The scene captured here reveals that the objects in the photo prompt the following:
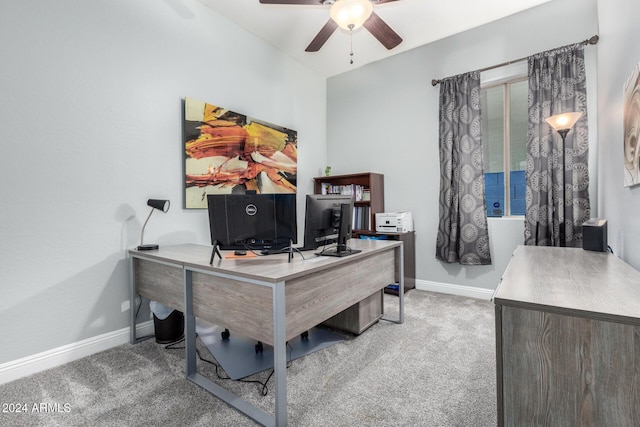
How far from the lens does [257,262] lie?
175 cm

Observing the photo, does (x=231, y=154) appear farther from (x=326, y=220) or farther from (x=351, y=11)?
(x=351, y=11)

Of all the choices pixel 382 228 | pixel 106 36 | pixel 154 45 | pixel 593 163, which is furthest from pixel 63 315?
pixel 593 163

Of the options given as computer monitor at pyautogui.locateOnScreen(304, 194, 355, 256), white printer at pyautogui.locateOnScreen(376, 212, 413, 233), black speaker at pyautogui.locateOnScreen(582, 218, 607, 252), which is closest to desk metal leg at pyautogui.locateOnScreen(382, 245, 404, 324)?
computer monitor at pyautogui.locateOnScreen(304, 194, 355, 256)

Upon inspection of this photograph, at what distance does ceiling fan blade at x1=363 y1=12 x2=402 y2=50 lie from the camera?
2428 mm

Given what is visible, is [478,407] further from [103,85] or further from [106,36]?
[106,36]

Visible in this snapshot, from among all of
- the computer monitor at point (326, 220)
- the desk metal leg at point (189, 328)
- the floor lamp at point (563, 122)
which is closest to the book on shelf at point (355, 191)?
the computer monitor at point (326, 220)

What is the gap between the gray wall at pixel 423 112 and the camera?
9.55ft

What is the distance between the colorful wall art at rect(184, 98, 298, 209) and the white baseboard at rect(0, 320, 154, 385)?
3.75 feet

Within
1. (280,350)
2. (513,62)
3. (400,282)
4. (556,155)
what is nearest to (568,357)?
(280,350)

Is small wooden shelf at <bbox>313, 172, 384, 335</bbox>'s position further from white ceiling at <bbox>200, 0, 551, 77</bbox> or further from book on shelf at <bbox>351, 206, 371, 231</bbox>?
white ceiling at <bbox>200, 0, 551, 77</bbox>

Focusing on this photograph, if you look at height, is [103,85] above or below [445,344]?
above

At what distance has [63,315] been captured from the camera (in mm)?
2037

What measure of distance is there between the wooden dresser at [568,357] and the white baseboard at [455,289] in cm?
243

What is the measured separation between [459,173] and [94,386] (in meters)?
3.64
